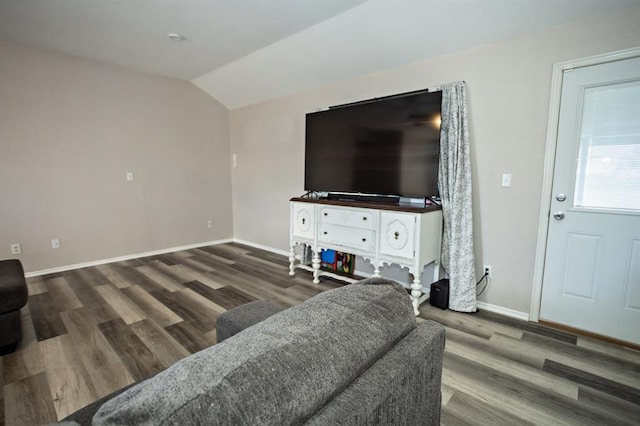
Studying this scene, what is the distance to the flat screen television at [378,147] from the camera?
2773 millimetres

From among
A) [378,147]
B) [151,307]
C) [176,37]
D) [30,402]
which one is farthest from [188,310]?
[176,37]

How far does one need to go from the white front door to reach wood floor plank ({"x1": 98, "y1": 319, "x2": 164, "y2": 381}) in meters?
3.01

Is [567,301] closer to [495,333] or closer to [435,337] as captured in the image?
[495,333]

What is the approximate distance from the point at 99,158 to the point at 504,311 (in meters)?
4.92

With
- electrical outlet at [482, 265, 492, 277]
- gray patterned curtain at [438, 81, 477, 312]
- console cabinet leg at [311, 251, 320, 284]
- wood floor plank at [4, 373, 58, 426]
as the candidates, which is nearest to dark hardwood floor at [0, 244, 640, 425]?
wood floor plank at [4, 373, 58, 426]

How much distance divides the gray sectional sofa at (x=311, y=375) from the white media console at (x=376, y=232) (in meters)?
1.79

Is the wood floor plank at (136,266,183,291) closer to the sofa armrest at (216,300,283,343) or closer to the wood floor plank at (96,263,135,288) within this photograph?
the wood floor plank at (96,263,135,288)

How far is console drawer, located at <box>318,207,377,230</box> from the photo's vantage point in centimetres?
288

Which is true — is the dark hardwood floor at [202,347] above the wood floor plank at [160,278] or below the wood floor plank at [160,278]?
below

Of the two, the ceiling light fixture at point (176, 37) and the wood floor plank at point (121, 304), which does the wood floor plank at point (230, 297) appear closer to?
the wood floor plank at point (121, 304)

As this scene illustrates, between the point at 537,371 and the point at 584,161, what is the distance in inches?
→ 61.0

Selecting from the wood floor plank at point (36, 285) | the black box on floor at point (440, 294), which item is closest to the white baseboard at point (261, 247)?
the black box on floor at point (440, 294)

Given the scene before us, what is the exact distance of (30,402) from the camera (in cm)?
160

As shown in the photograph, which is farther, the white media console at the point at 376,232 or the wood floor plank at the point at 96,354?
the white media console at the point at 376,232
